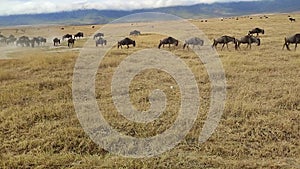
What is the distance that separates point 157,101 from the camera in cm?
1176

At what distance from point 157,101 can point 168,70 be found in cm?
519

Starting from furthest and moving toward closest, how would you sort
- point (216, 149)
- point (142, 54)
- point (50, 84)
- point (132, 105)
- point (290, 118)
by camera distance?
point (142, 54) → point (50, 84) → point (132, 105) → point (290, 118) → point (216, 149)

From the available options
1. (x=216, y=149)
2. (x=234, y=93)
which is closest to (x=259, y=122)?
(x=216, y=149)

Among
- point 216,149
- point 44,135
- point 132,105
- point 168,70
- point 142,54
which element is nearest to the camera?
point 216,149

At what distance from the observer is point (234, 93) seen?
12281mm

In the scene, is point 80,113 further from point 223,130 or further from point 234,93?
point 234,93

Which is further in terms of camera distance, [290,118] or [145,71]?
[145,71]

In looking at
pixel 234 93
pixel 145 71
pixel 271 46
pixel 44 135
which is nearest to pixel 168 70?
pixel 145 71

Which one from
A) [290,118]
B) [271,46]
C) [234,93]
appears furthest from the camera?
[271,46]

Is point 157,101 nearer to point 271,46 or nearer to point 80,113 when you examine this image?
point 80,113

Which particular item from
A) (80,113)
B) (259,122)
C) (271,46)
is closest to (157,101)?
(80,113)

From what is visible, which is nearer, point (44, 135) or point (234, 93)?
point (44, 135)

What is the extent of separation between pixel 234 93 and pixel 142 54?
1146 centimetres

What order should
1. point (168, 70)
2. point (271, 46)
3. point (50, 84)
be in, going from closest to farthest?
point (50, 84), point (168, 70), point (271, 46)
